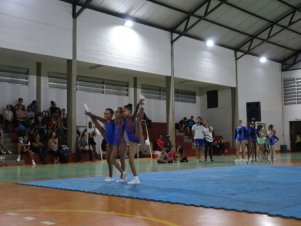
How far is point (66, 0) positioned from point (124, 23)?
3907 mm

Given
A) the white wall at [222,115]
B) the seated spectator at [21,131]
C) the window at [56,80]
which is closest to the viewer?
the seated spectator at [21,131]

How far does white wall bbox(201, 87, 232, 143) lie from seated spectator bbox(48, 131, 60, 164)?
1629cm

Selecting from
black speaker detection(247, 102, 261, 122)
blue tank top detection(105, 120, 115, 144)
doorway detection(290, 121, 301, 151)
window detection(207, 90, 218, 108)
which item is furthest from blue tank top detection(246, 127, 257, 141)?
doorway detection(290, 121, 301, 151)

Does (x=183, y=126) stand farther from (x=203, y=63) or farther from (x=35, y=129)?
(x=35, y=129)

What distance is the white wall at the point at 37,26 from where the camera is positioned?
17.4 m

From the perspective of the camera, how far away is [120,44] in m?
22.0

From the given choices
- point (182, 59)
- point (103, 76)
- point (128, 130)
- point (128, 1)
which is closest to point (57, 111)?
point (103, 76)

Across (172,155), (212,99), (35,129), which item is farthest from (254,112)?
(212,99)

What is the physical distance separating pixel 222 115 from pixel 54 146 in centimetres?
1696

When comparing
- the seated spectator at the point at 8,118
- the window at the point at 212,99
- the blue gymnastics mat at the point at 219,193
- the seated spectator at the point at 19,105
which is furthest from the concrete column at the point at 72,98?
the window at the point at 212,99

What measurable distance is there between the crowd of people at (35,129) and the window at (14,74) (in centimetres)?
137

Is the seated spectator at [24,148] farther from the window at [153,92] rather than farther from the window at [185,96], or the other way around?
the window at [185,96]

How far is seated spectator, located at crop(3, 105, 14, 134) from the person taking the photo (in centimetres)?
1895

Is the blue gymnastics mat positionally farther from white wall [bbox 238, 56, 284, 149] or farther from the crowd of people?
white wall [bbox 238, 56, 284, 149]
